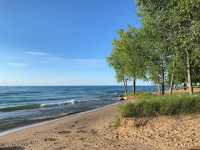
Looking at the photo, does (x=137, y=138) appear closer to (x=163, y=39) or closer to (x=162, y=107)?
(x=162, y=107)

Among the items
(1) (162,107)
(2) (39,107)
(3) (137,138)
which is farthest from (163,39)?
(2) (39,107)

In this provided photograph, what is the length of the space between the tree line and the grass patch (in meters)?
2.90

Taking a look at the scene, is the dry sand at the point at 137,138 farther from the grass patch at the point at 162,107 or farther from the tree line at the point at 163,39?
the tree line at the point at 163,39

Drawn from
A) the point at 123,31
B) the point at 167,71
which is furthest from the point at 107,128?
the point at 123,31

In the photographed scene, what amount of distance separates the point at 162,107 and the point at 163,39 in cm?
856

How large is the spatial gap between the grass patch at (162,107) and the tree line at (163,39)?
2.90m

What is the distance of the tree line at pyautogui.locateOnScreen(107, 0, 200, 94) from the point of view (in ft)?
46.3

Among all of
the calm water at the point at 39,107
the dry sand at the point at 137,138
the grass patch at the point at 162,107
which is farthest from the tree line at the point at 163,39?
the calm water at the point at 39,107

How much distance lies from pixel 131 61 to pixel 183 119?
2389cm

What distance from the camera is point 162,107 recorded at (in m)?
14.1

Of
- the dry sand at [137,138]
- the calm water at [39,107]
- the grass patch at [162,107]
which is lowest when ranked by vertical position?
the calm water at [39,107]

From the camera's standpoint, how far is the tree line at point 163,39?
1411 centimetres

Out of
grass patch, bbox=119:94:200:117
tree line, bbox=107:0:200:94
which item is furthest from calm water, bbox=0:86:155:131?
grass patch, bbox=119:94:200:117

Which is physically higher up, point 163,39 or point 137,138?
point 163,39
